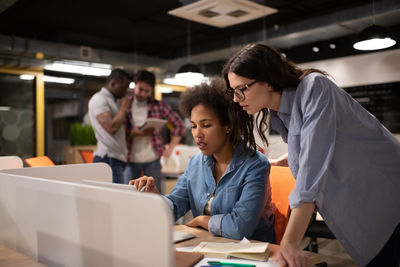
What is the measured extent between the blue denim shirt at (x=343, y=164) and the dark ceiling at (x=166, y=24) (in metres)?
4.55

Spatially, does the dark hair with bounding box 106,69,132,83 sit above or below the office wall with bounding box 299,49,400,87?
below

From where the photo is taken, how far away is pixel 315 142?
3.54 feet

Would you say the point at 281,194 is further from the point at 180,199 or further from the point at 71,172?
the point at 71,172

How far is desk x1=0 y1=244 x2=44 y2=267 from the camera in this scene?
113 centimetres

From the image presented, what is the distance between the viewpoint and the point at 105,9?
597 cm

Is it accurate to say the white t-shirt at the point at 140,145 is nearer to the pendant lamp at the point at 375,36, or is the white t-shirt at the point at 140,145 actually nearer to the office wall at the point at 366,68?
the pendant lamp at the point at 375,36

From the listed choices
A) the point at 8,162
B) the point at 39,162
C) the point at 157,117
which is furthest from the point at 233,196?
the point at 157,117

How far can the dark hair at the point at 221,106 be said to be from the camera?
1.61 meters

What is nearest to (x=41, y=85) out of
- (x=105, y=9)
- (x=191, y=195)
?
(x=105, y=9)

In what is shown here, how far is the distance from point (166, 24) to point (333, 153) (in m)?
6.17

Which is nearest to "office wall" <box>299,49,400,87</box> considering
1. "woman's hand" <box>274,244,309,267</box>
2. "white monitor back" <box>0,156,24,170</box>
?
"white monitor back" <box>0,156,24,170</box>

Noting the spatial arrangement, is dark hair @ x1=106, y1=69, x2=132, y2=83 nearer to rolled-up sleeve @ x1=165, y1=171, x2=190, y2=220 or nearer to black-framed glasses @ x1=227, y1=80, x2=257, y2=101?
rolled-up sleeve @ x1=165, y1=171, x2=190, y2=220

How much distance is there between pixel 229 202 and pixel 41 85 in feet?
20.9

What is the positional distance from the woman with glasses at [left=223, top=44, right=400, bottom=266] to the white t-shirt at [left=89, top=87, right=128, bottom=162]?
6.12ft
